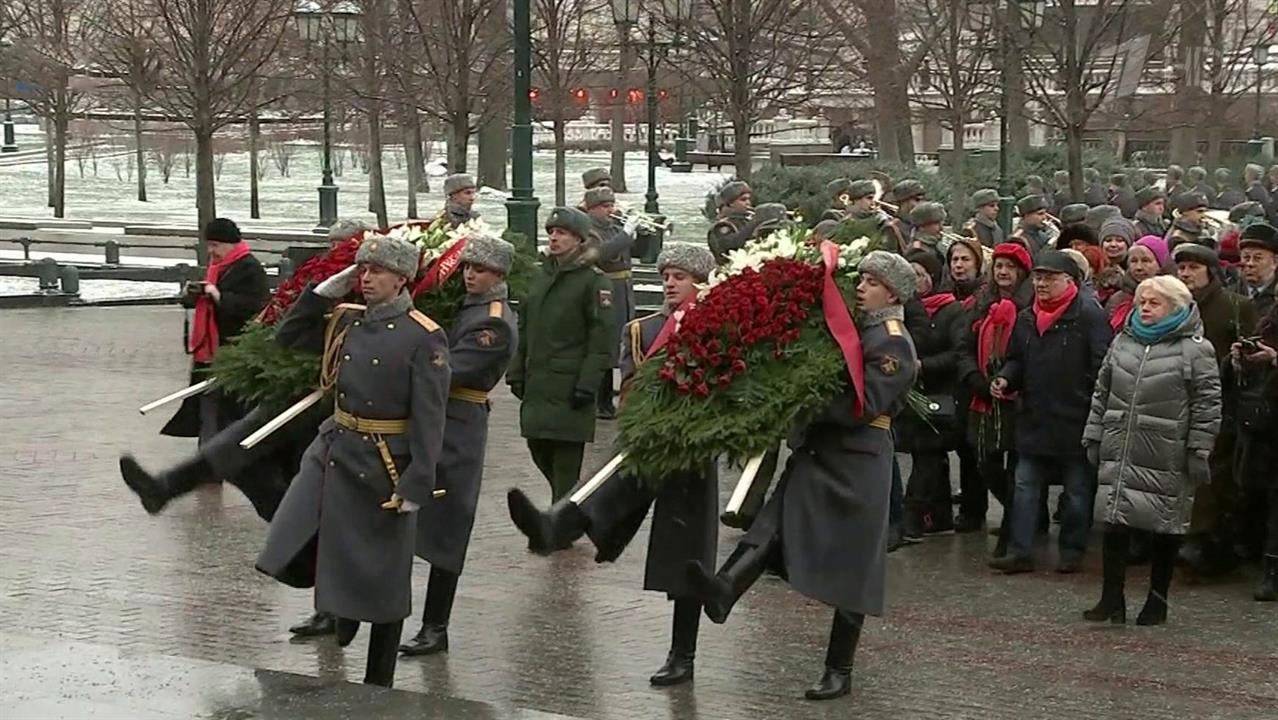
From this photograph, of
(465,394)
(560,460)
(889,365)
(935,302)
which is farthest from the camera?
(935,302)

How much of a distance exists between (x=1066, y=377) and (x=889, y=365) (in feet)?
10.6

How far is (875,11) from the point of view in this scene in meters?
40.2

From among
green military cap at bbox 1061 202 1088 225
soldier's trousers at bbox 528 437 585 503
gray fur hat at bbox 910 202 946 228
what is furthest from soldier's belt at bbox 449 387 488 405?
green military cap at bbox 1061 202 1088 225

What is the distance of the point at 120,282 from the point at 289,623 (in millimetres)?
24054

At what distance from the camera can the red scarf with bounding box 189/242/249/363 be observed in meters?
14.0

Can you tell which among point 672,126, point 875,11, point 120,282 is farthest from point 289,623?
point 672,126

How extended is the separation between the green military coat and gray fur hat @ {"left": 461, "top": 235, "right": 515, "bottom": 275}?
2.23 metres

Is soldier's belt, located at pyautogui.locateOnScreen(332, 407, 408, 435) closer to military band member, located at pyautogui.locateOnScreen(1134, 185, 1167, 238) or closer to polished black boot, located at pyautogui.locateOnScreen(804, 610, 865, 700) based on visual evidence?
polished black boot, located at pyautogui.locateOnScreen(804, 610, 865, 700)

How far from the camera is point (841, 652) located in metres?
9.16

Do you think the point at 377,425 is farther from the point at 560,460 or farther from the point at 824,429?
the point at 560,460

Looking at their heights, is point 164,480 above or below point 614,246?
below

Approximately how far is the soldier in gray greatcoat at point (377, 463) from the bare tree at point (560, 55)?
32.0 metres

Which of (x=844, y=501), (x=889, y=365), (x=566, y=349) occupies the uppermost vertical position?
(x=889, y=365)

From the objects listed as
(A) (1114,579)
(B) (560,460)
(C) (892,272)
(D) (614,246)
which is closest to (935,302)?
(B) (560,460)
